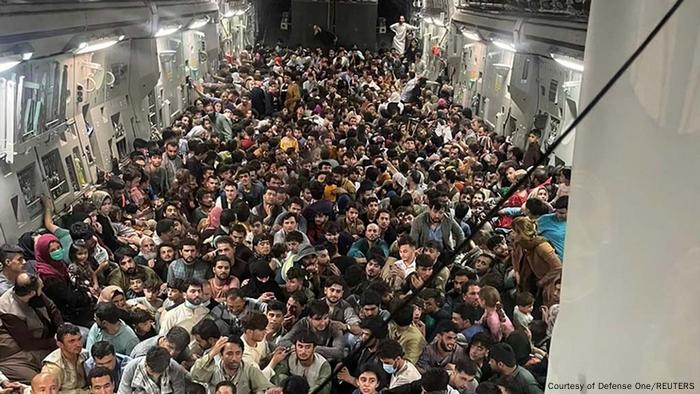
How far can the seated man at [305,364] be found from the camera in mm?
1921

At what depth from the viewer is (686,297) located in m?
0.87

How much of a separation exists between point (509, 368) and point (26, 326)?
2.23m

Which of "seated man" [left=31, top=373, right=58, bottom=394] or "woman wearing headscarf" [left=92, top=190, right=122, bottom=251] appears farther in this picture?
"woman wearing headscarf" [left=92, top=190, right=122, bottom=251]

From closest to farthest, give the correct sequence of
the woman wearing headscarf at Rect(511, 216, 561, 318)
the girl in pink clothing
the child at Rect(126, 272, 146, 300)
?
the woman wearing headscarf at Rect(511, 216, 561, 318)
the girl in pink clothing
the child at Rect(126, 272, 146, 300)

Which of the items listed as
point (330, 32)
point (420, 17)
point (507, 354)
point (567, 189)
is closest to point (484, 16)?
point (507, 354)

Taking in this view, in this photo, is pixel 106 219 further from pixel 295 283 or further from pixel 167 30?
pixel 167 30

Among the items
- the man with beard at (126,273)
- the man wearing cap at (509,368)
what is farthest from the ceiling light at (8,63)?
the man wearing cap at (509,368)

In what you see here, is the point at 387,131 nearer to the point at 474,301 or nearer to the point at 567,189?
the point at 474,301

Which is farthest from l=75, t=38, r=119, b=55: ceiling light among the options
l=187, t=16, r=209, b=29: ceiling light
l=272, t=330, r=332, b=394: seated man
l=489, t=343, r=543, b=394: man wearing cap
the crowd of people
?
l=489, t=343, r=543, b=394: man wearing cap

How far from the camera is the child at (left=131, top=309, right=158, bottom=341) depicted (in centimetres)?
309

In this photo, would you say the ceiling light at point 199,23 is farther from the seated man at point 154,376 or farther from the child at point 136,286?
the seated man at point 154,376

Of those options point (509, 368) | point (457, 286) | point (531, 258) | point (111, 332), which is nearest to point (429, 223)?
point (457, 286)

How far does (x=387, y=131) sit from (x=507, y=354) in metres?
5.01

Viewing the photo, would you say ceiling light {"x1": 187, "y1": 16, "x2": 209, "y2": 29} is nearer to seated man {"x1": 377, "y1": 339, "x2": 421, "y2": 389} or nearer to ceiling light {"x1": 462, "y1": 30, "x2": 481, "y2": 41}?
ceiling light {"x1": 462, "y1": 30, "x2": 481, "y2": 41}
